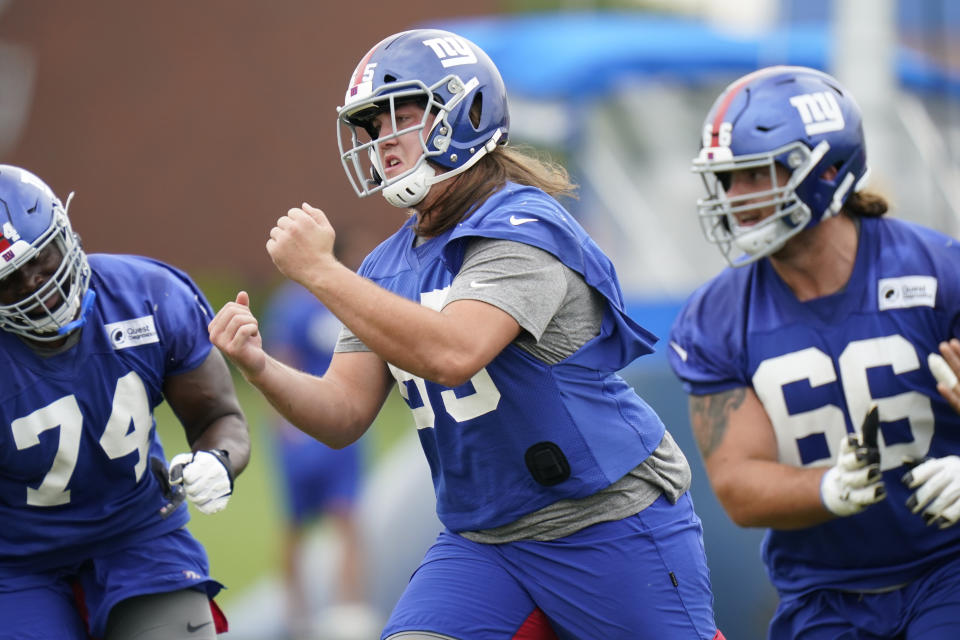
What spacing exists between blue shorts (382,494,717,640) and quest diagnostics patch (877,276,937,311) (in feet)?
3.07

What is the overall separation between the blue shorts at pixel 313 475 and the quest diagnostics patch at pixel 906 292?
491 centimetres

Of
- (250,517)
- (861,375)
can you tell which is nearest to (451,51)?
(861,375)

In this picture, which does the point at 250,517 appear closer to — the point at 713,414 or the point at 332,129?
the point at 713,414

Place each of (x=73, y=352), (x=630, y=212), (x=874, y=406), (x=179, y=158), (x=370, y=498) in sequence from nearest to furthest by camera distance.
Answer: (x=874, y=406) < (x=73, y=352) < (x=370, y=498) < (x=630, y=212) < (x=179, y=158)

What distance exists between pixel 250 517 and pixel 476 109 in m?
8.10

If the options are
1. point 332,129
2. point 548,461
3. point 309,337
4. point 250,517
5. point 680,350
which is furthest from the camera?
point 332,129

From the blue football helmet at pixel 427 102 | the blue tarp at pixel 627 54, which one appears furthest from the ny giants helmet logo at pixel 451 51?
the blue tarp at pixel 627 54

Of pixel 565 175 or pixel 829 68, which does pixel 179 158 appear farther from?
pixel 565 175

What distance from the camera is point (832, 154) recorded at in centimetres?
384

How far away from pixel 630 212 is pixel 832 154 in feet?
27.7

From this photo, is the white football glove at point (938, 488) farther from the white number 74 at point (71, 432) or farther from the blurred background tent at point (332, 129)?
the white number 74 at point (71, 432)

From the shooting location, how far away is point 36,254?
357cm

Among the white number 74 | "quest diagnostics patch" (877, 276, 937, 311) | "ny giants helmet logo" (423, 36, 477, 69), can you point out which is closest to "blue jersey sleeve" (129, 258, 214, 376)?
the white number 74

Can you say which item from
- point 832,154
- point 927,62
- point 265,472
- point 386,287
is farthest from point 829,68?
point 386,287
